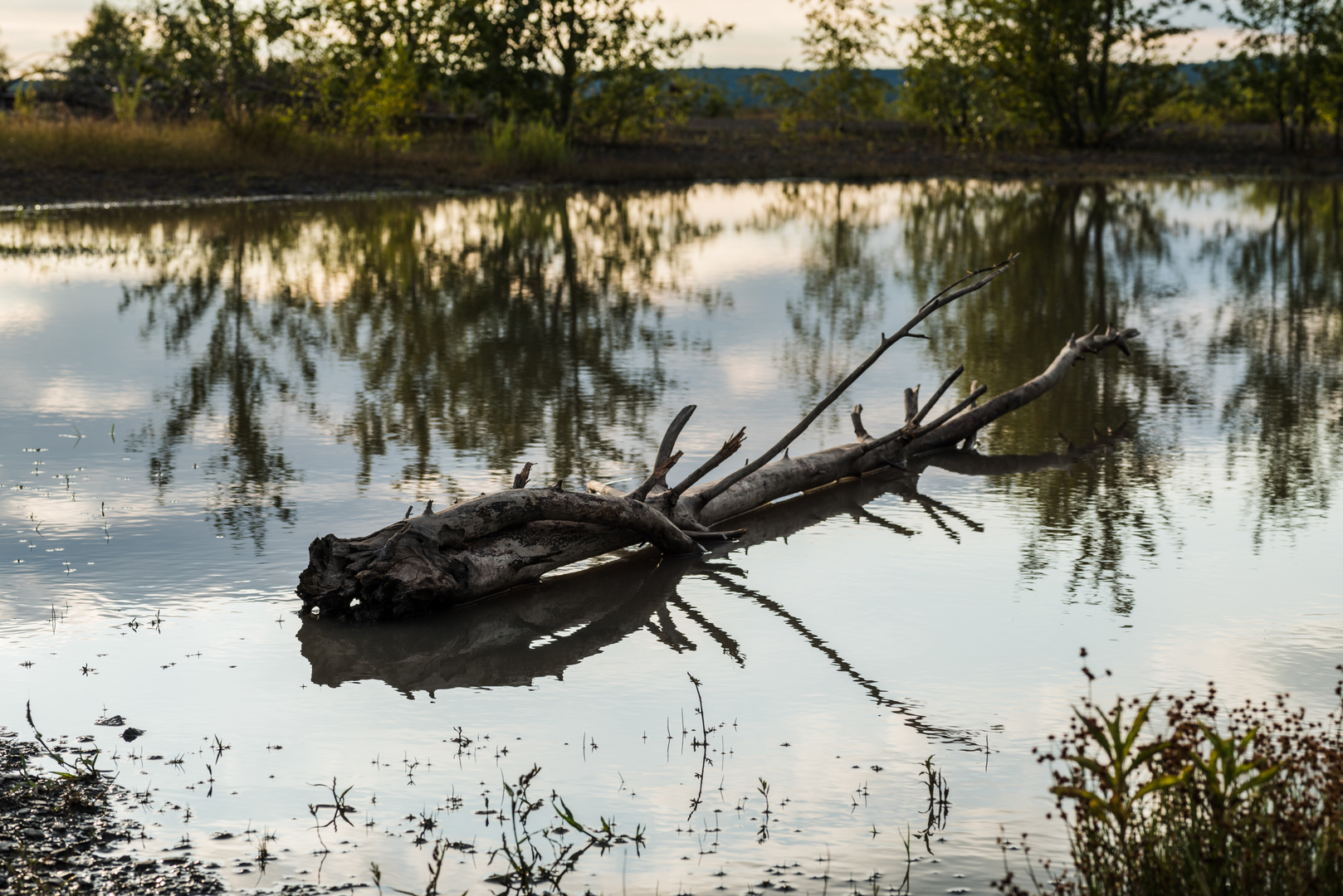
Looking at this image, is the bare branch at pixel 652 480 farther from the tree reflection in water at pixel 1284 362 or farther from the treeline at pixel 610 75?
the treeline at pixel 610 75

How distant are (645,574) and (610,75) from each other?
32396mm

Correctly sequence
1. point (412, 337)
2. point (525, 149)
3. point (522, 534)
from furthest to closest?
point (525, 149)
point (412, 337)
point (522, 534)

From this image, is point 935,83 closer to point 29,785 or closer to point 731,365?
point 731,365

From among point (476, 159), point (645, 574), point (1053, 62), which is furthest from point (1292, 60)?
point (645, 574)

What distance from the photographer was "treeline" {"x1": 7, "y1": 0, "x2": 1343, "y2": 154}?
1358 inches

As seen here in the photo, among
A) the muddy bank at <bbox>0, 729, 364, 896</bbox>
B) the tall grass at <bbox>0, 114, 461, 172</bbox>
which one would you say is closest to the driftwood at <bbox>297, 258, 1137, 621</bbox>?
the muddy bank at <bbox>0, 729, 364, 896</bbox>

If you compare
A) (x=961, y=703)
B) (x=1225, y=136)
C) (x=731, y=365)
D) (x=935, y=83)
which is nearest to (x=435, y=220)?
(x=731, y=365)

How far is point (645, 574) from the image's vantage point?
649cm

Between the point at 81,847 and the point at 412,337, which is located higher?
the point at 412,337

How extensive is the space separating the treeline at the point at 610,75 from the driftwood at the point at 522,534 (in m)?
24.7

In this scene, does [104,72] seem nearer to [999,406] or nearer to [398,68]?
[398,68]

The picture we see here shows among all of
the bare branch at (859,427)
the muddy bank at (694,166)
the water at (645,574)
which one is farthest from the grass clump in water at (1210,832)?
the muddy bank at (694,166)

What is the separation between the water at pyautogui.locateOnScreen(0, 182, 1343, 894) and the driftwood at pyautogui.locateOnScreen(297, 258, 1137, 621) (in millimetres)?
138

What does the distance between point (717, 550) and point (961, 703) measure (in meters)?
2.11
